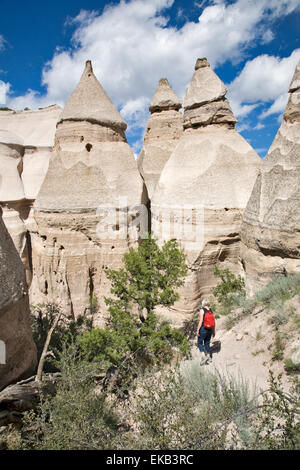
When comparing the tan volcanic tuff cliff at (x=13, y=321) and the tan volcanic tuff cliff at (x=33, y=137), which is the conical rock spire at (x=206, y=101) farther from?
the tan volcanic tuff cliff at (x=13, y=321)

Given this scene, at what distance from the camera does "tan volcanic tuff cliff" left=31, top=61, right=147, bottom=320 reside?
9.94 m

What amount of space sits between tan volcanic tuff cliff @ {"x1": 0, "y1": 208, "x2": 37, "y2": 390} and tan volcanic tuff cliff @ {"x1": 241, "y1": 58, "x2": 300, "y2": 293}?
5579 millimetres

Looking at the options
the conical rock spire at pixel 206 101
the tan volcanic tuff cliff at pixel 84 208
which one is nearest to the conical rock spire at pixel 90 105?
the tan volcanic tuff cliff at pixel 84 208

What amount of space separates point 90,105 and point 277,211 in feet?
22.9

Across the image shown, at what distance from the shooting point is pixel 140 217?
10.6 m

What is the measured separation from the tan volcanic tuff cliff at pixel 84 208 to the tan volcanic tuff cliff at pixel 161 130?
432 centimetres

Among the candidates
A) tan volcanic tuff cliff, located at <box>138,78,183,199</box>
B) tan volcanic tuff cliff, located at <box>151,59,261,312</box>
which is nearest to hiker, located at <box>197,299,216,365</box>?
tan volcanic tuff cliff, located at <box>151,59,261,312</box>

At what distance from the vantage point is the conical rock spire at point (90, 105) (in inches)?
408

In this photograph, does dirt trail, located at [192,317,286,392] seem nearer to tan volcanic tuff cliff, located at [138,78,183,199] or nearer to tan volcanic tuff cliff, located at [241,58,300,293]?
tan volcanic tuff cliff, located at [241,58,300,293]

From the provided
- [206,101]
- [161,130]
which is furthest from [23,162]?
[206,101]

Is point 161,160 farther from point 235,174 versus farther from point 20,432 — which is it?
point 20,432

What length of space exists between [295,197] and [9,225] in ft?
34.7

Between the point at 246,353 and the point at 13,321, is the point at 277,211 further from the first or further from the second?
the point at 13,321

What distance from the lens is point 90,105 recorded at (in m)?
10.5
